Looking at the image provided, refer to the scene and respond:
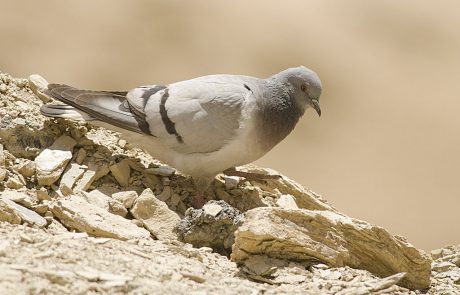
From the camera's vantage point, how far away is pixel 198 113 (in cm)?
599

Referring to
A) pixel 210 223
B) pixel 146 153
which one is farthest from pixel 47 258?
pixel 146 153

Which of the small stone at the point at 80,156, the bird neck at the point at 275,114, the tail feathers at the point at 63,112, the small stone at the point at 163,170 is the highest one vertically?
the bird neck at the point at 275,114

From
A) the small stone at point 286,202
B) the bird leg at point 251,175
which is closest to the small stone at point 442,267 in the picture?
the small stone at point 286,202

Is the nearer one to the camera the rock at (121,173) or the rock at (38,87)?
the rock at (121,173)

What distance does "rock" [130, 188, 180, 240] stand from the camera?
5410mm

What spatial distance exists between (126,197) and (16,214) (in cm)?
99

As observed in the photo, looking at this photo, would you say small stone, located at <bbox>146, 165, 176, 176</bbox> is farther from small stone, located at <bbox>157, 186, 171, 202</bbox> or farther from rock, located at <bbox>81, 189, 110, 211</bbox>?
rock, located at <bbox>81, 189, 110, 211</bbox>

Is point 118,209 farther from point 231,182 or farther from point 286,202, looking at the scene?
point 286,202

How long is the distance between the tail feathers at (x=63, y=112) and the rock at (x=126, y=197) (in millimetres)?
781

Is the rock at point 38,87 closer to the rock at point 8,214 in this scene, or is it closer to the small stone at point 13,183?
the small stone at point 13,183

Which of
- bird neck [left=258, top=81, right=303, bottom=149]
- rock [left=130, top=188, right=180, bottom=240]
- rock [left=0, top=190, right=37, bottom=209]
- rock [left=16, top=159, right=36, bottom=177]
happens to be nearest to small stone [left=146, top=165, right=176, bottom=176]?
rock [left=130, top=188, right=180, bottom=240]

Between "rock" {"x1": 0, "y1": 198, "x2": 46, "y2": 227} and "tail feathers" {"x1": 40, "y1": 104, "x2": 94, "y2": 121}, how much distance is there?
4.19 feet

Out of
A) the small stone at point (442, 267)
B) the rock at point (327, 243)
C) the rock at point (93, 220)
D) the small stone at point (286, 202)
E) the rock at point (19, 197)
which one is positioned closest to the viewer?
the rock at point (327, 243)

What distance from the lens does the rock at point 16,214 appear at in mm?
4820
